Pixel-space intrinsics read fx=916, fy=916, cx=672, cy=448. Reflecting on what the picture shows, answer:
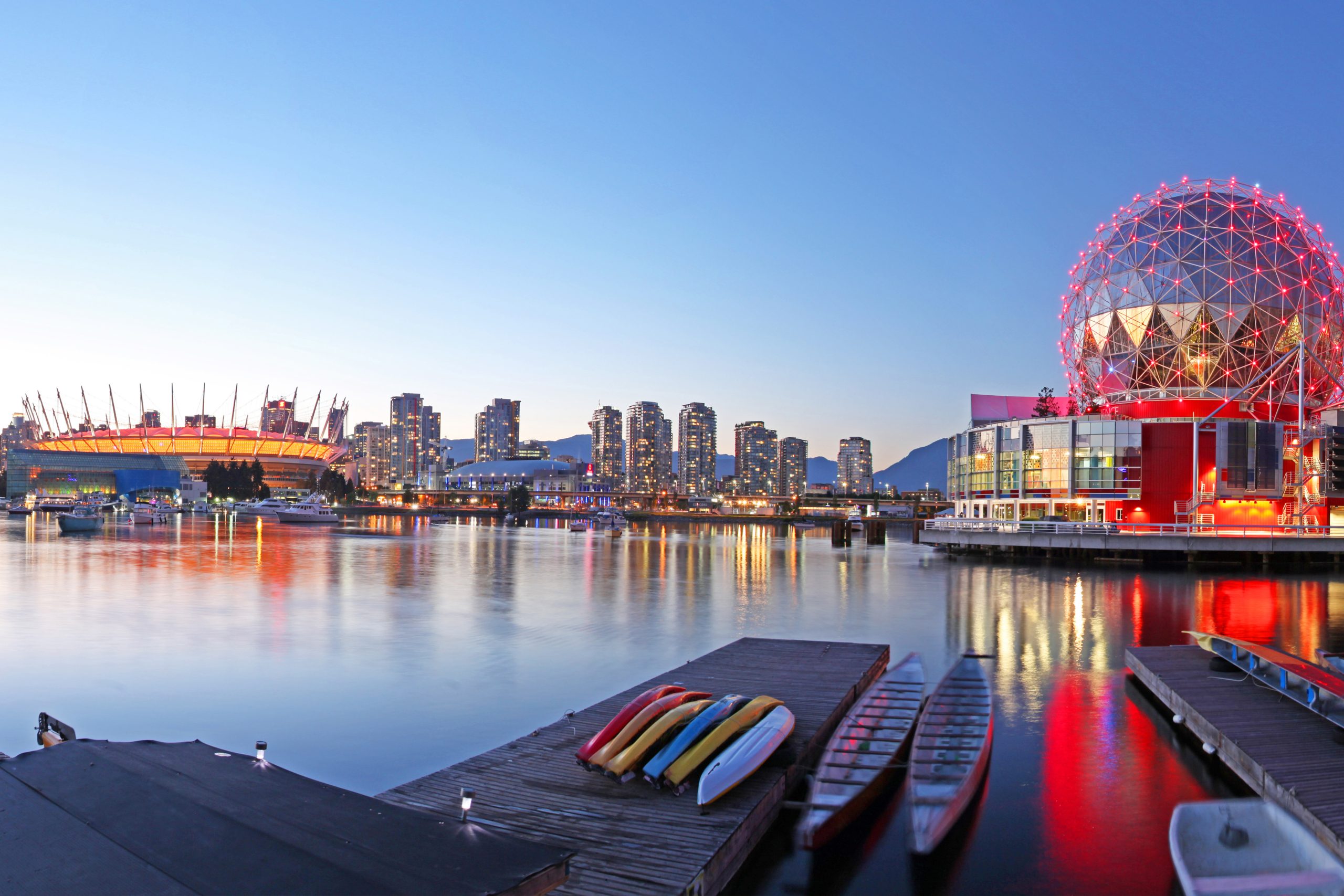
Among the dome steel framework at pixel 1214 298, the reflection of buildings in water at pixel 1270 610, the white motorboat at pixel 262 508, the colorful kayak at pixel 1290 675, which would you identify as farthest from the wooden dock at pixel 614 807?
the white motorboat at pixel 262 508

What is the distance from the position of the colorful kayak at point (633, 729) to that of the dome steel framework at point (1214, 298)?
212ft

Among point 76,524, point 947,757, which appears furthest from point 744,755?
Result: point 76,524

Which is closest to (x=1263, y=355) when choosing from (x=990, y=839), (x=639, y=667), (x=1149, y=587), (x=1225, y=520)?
(x=1225, y=520)

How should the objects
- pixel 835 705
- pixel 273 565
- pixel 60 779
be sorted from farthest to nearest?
pixel 273 565 → pixel 835 705 → pixel 60 779

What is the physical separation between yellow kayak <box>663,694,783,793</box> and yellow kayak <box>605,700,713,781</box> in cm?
49

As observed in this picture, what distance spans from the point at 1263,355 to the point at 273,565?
218 ft

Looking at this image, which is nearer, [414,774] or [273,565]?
[414,774]

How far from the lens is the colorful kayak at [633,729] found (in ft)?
35.7

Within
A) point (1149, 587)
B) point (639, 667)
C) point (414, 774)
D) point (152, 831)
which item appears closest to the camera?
point (152, 831)

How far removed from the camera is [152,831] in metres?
6.44

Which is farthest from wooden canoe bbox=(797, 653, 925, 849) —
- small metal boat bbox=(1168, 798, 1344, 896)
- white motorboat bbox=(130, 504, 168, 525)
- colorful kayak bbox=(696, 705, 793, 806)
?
white motorboat bbox=(130, 504, 168, 525)

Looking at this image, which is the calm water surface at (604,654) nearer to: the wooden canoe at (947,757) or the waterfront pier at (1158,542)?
the wooden canoe at (947,757)

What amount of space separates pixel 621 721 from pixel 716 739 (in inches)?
56.2

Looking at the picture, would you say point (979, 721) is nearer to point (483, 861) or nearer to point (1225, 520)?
point (483, 861)
